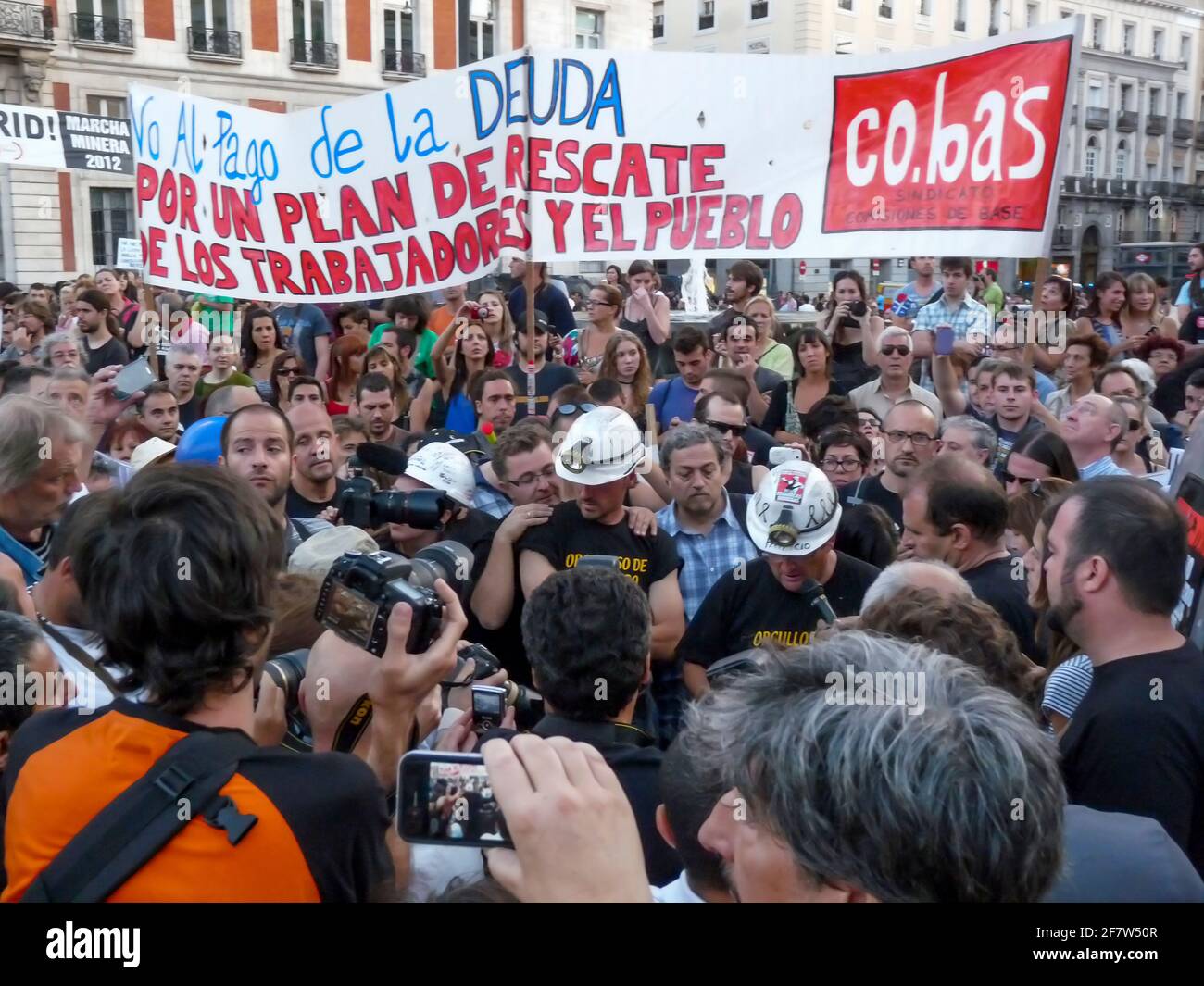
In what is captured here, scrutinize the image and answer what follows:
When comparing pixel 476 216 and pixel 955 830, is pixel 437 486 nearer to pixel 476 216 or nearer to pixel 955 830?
pixel 476 216

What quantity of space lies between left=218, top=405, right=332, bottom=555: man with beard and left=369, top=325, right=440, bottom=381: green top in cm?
392

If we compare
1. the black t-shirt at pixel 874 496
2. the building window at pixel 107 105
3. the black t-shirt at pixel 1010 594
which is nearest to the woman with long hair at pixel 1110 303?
the black t-shirt at pixel 874 496

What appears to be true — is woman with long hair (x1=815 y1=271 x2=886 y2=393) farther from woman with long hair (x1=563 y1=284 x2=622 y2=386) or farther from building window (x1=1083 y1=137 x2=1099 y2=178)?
building window (x1=1083 y1=137 x2=1099 y2=178)

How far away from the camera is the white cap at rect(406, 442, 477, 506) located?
14.3 feet

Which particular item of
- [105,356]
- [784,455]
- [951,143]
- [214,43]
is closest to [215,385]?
[105,356]

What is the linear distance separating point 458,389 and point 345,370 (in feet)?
2.42

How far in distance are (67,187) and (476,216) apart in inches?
1136

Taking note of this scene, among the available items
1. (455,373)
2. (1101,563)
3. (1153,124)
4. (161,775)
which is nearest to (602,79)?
(455,373)

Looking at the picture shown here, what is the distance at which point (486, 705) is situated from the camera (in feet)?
7.43

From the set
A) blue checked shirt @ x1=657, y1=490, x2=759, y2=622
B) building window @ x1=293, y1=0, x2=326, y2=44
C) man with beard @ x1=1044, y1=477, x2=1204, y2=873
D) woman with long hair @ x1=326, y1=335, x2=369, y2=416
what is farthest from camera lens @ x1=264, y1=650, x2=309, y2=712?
building window @ x1=293, y1=0, x2=326, y2=44

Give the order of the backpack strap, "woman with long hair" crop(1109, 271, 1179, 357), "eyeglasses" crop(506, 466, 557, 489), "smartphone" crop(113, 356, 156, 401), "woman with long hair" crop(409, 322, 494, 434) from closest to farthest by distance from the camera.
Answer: the backpack strap, "eyeglasses" crop(506, 466, 557, 489), "smartphone" crop(113, 356, 156, 401), "woman with long hair" crop(409, 322, 494, 434), "woman with long hair" crop(1109, 271, 1179, 357)

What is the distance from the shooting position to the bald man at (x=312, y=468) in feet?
15.8

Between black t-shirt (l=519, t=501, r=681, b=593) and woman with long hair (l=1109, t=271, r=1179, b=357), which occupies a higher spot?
woman with long hair (l=1109, t=271, r=1179, b=357)

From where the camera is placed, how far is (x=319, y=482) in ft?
15.9
